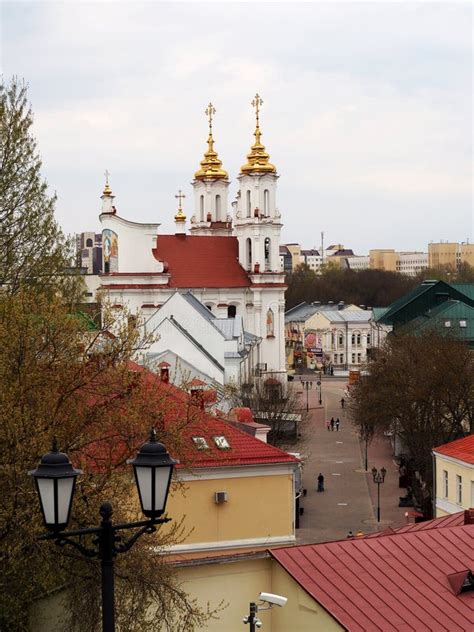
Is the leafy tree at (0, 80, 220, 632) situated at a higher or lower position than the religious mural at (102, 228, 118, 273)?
lower

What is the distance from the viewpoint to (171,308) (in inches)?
2159

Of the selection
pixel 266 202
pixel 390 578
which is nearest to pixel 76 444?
pixel 390 578

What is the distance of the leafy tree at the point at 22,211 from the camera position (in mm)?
21219

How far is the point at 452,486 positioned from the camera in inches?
1162

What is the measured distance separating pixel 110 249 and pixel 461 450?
147 feet

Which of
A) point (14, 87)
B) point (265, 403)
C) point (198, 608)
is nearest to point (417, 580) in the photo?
point (198, 608)

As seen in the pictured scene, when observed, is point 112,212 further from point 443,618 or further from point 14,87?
point 443,618

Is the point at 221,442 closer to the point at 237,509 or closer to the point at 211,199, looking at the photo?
the point at 237,509

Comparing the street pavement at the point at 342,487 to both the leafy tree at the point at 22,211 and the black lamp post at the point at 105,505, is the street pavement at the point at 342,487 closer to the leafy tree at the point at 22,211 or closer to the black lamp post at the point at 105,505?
the leafy tree at the point at 22,211

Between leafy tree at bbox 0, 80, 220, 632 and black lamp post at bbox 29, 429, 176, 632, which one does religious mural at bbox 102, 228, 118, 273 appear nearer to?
leafy tree at bbox 0, 80, 220, 632

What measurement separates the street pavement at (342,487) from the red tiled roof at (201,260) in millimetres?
12634

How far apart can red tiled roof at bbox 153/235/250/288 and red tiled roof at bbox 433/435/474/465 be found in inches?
1715

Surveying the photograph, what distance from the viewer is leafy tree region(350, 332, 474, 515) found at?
134ft

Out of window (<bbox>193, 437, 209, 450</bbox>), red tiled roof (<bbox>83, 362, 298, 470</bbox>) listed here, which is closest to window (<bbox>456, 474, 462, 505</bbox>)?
red tiled roof (<bbox>83, 362, 298, 470</bbox>)
